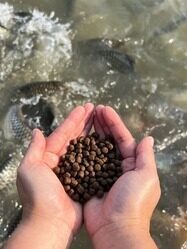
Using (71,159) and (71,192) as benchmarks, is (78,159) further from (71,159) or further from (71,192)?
(71,192)

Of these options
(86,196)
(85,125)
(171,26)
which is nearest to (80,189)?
(86,196)

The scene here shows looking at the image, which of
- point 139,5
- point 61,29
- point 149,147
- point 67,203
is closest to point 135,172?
point 149,147

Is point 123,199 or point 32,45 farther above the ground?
point 32,45

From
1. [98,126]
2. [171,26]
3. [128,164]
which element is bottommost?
[128,164]

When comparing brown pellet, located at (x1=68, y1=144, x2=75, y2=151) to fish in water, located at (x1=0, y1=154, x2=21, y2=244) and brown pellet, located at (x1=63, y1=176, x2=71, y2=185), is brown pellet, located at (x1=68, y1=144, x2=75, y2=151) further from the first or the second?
fish in water, located at (x1=0, y1=154, x2=21, y2=244)

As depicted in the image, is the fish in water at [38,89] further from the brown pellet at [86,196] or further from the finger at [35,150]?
the brown pellet at [86,196]

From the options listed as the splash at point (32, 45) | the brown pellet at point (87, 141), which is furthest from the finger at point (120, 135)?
the splash at point (32, 45)

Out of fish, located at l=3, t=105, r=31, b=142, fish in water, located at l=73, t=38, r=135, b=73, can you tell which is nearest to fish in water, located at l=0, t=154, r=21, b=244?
fish, located at l=3, t=105, r=31, b=142
